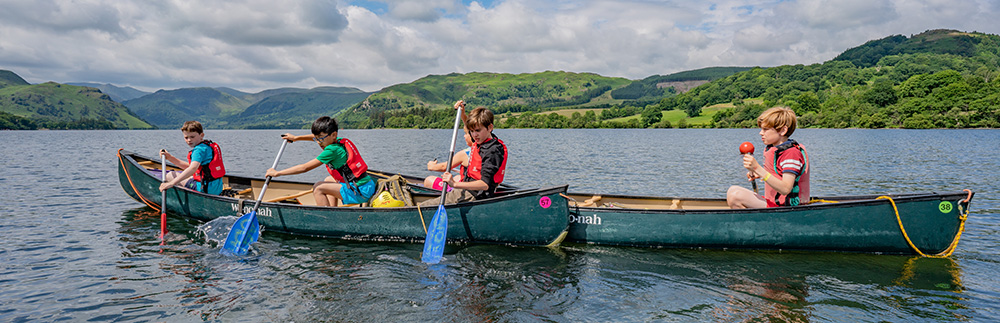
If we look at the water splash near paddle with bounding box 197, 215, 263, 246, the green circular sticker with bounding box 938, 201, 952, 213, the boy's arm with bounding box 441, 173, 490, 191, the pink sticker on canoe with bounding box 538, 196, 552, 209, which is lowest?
the water splash near paddle with bounding box 197, 215, 263, 246

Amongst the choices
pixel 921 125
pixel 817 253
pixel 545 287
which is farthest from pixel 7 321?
pixel 921 125

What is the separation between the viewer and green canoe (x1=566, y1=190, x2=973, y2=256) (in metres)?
7.95

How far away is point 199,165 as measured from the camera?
37.7 ft

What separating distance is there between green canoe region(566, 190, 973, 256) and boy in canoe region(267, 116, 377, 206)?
13.4 ft

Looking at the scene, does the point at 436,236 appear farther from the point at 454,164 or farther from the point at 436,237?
the point at 454,164

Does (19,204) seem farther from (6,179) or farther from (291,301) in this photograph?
(291,301)

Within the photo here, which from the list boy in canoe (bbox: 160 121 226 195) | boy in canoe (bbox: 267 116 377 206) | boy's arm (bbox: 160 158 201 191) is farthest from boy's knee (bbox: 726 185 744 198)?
boy's arm (bbox: 160 158 201 191)

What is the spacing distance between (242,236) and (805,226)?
9.69m

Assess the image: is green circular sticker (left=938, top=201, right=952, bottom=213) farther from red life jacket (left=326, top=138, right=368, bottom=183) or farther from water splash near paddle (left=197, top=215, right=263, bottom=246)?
water splash near paddle (left=197, top=215, right=263, bottom=246)

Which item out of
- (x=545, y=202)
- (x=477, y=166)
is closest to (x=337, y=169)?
(x=477, y=166)

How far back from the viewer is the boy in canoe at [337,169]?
950 centimetres

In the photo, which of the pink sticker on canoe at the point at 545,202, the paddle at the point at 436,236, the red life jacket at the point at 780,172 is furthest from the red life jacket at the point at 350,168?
the red life jacket at the point at 780,172

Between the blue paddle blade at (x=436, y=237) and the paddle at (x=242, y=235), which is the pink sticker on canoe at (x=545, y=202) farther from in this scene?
the paddle at (x=242, y=235)

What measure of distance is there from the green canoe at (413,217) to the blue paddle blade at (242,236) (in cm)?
63
